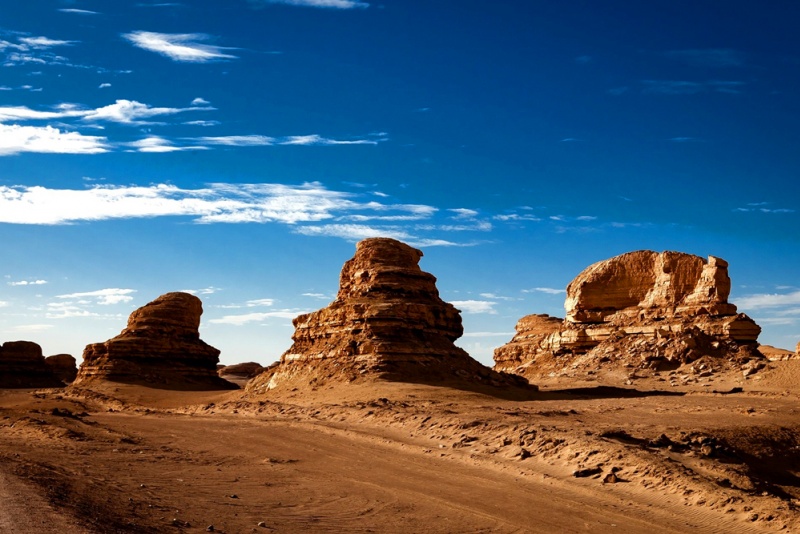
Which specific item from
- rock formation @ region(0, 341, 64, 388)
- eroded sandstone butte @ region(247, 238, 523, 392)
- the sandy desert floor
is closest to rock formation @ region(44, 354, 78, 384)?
rock formation @ region(0, 341, 64, 388)

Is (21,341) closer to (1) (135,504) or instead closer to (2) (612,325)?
(2) (612,325)

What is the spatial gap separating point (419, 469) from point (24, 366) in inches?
2263

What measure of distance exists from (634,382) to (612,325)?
1098 cm

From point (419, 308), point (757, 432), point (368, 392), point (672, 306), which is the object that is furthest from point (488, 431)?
point (672, 306)

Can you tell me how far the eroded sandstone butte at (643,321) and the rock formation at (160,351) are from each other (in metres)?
23.5

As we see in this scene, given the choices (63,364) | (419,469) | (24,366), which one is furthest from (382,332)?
(63,364)

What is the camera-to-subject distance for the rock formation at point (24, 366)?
6162cm

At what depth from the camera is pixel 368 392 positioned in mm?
30578

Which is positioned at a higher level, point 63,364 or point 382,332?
point 382,332

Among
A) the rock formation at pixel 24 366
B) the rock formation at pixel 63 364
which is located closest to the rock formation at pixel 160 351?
the rock formation at pixel 24 366

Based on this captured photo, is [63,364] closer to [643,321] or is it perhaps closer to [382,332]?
[382,332]

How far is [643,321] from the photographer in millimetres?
48344

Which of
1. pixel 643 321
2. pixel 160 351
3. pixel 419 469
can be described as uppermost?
pixel 643 321

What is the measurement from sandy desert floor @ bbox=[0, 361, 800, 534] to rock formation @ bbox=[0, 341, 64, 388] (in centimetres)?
3947
